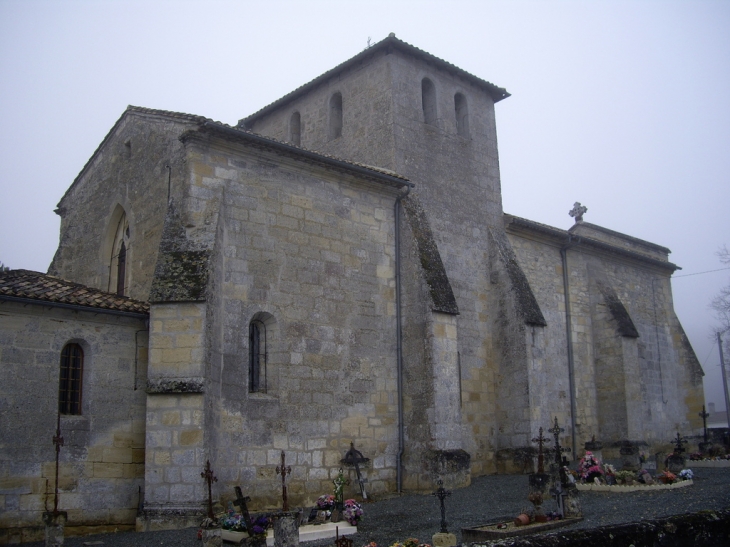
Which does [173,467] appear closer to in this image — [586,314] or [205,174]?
[205,174]

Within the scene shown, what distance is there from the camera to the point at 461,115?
65.0ft

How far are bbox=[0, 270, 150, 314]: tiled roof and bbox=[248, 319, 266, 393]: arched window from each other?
78.7 inches

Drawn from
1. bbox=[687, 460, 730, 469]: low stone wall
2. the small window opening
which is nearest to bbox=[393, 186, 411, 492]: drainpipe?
the small window opening

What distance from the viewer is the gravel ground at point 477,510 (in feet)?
33.3

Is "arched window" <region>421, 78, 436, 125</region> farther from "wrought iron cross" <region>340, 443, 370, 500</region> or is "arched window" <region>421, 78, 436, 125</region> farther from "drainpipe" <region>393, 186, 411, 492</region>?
"wrought iron cross" <region>340, 443, 370, 500</region>

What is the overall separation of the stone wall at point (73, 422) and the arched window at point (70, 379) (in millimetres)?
102

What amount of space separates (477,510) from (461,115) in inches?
452

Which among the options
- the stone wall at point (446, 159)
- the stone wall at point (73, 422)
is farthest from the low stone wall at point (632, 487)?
the stone wall at point (73, 422)

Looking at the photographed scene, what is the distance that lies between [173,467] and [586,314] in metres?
14.6

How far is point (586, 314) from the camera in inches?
858

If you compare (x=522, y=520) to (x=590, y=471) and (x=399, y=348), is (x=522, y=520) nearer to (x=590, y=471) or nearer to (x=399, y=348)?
(x=590, y=471)

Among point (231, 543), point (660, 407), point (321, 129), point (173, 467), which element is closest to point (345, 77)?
point (321, 129)

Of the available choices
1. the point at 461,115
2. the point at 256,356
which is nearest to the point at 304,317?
the point at 256,356

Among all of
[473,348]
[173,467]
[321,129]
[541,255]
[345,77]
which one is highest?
[345,77]
